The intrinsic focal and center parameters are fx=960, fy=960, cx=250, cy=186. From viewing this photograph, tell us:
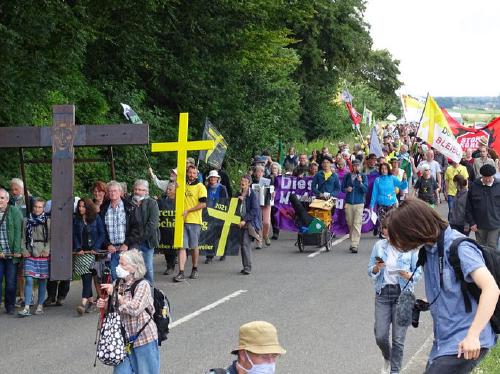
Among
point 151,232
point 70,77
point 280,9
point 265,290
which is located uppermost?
point 280,9

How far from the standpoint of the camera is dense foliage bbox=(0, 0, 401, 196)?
16391 mm

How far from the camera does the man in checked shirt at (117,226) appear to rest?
1247 centimetres

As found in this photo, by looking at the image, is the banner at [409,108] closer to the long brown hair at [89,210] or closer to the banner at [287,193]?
the banner at [287,193]

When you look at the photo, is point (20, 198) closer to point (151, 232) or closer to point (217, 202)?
point (151, 232)

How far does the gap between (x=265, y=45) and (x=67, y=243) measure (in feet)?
52.0

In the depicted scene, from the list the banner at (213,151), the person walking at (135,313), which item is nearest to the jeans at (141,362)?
the person walking at (135,313)

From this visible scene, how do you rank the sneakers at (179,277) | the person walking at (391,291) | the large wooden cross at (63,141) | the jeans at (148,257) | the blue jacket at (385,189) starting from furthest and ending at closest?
the blue jacket at (385,189) → the sneakers at (179,277) → the jeans at (148,257) → the large wooden cross at (63,141) → the person walking at (391,291)

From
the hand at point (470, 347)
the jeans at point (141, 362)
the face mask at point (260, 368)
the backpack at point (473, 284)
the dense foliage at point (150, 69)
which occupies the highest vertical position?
the dense foliage at point (150, 69)

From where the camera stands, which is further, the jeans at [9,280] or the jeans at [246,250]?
the jeans at [246,250]

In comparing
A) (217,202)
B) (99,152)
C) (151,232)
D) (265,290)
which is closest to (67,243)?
(151,232)

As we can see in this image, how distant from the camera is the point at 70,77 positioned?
65.9 feet

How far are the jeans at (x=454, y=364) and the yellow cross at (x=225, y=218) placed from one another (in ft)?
38.1

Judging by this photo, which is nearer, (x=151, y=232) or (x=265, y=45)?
(x=151, y=232)

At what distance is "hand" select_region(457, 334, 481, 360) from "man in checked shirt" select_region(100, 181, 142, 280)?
818 centimetres
